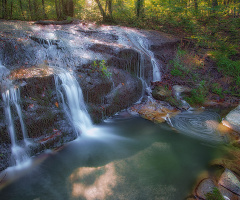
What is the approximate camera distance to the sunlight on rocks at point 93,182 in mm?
3557

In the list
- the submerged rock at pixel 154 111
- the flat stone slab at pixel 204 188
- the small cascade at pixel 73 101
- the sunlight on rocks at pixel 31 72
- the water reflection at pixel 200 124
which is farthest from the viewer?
the submerged rock at pixel 154 111

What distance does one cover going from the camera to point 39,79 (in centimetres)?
482

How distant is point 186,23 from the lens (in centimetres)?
1302

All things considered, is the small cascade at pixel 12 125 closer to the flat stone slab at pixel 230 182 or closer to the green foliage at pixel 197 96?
the flat stone slab at pixel 230 182

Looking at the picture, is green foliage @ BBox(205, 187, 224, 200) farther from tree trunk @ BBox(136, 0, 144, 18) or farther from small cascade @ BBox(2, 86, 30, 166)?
tree trunk @ BBox(136, 0, 144, 18)

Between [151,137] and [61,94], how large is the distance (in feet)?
10.5

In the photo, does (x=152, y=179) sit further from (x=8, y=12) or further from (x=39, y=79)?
(x=8, y=12)

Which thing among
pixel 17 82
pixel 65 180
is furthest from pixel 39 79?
pixel 65 180

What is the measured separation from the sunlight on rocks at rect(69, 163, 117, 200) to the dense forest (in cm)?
574

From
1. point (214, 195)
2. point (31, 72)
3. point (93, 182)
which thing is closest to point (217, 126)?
point (214, 195)

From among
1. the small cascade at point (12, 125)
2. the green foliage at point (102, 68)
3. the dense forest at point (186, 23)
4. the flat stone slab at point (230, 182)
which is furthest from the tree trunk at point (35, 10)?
the flat stone slab at point (230, 182)

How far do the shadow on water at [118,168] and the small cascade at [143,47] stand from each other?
12.6ft

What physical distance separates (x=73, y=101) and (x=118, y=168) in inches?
100

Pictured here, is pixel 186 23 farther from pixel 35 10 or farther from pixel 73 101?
pixel 73 101
